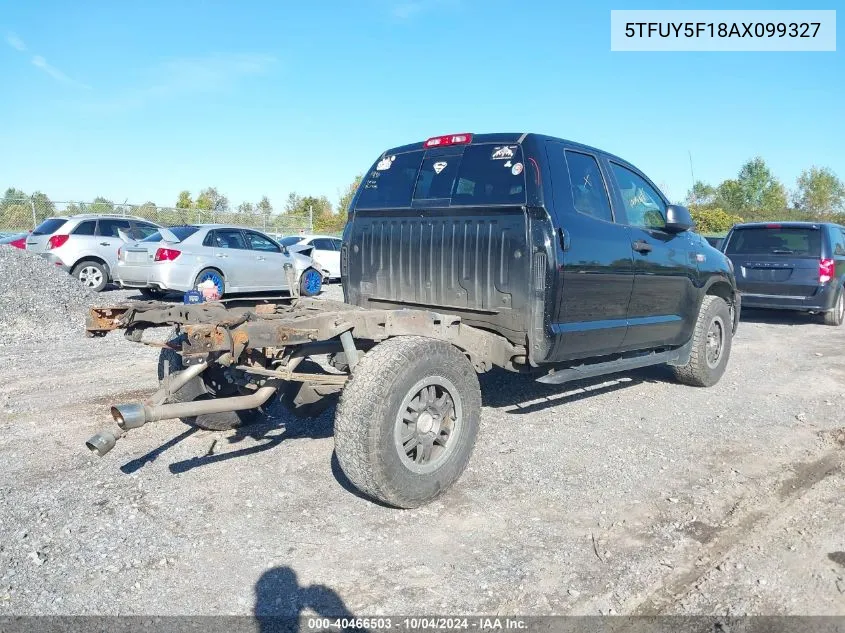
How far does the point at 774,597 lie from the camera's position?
2928mm

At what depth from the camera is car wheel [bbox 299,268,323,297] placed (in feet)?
46.8

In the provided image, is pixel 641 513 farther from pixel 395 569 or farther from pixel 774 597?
pixel 395 569

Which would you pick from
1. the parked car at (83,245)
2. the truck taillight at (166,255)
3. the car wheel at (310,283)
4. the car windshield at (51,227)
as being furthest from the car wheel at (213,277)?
the car windshield at (51,227)

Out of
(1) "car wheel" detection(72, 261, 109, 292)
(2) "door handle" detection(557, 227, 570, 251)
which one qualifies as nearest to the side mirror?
(2) "door handle" detection(557, 227, 570, 251)

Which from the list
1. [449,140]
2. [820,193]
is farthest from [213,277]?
[820,193]

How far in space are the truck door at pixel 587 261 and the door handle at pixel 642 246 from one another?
0.30 ft

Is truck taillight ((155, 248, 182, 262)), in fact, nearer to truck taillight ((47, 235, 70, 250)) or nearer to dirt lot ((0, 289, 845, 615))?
truck taillight ((47, 235, 70, 250))

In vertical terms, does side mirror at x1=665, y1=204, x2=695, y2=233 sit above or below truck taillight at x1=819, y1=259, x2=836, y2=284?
above

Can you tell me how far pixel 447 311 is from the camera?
4844mm

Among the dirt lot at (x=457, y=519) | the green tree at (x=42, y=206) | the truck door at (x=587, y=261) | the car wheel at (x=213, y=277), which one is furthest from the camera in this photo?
the green tree at (x=42, y=206)

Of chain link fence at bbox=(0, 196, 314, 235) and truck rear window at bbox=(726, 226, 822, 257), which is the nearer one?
truck rear window at bbox=(726, 226, 822, 257)

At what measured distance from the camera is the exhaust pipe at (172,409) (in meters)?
3.13

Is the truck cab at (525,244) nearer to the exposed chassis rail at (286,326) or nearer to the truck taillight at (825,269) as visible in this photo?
the exposed chassis rail at (286,326)

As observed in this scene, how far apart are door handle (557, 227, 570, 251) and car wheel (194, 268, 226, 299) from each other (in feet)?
32.1
